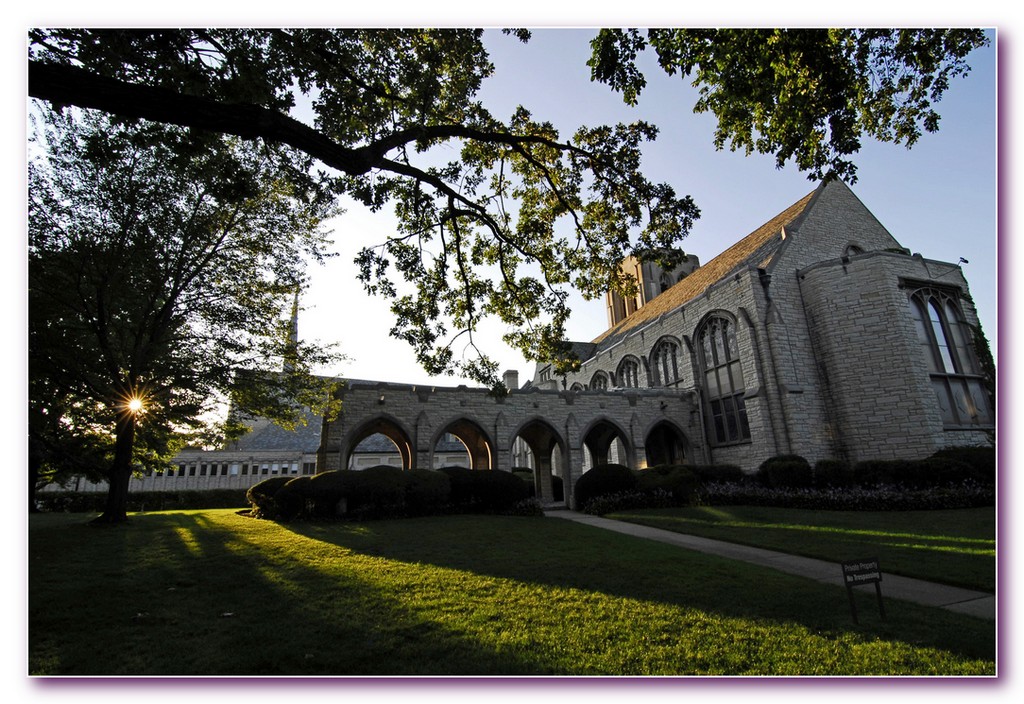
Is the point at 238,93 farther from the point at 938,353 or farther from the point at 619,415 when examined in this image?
the point at 938,353

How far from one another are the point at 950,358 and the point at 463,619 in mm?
23266

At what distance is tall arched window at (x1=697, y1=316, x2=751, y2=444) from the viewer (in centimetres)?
2239

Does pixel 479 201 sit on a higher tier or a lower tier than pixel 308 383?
higher

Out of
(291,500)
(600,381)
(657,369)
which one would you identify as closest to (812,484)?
(657,369)

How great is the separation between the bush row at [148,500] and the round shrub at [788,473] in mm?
26704

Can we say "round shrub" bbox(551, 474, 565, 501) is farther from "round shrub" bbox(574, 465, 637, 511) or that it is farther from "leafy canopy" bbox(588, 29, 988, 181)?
"leafy canopy" bbox(588, 29, 988, 181)

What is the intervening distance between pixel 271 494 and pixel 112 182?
9935 millimetres

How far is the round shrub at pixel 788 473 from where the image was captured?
1731cm

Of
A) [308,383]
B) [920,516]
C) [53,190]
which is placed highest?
[53,190]

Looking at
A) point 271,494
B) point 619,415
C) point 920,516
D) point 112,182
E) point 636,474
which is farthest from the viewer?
point 619,415

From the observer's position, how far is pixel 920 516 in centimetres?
1271

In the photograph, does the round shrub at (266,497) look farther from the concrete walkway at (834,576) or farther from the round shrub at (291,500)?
the concrete walkway at (834,576)

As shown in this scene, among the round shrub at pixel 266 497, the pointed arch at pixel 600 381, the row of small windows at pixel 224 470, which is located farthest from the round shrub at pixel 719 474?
the row of small windows at pixel 224 470

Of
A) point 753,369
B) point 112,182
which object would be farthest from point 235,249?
point 753,369
